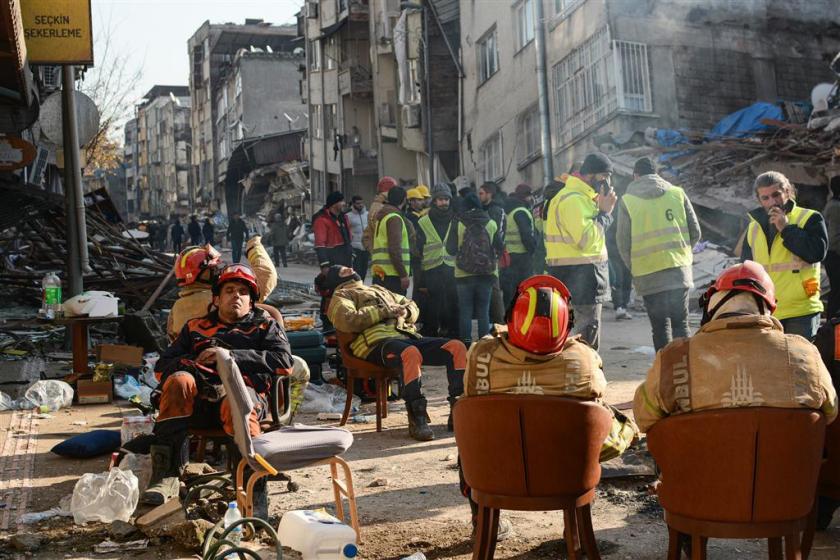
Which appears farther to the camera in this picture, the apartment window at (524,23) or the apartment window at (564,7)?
the apartment window at (524,23)

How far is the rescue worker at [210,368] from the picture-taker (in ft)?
19.9

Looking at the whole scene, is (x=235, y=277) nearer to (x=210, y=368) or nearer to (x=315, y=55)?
(x=210, y=368)

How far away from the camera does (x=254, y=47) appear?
2793 inches

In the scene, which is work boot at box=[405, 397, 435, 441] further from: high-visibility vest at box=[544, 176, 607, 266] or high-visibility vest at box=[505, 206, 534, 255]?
high-visibility vest at box=[505, 206, 534, 255]

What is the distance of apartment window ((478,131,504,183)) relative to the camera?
85.6ft

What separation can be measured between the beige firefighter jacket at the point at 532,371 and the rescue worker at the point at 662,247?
13.9ft

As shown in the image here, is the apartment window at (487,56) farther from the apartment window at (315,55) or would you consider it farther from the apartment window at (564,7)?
the apartment window at (315,55)

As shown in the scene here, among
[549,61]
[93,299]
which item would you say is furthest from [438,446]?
[549,61]

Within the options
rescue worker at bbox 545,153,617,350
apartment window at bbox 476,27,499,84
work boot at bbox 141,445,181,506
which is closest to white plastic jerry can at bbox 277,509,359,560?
work boot at bbox 141,445,181,506

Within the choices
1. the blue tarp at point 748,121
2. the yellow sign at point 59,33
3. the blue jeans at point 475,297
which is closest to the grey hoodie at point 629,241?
the blue jeans at point 475,297

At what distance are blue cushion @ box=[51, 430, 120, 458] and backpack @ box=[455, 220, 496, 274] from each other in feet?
14.5

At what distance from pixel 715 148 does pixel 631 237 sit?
10.3 metres

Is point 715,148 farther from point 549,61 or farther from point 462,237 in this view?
point 462,237

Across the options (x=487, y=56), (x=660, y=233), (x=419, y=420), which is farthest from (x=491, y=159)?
(x=419, y=420)
